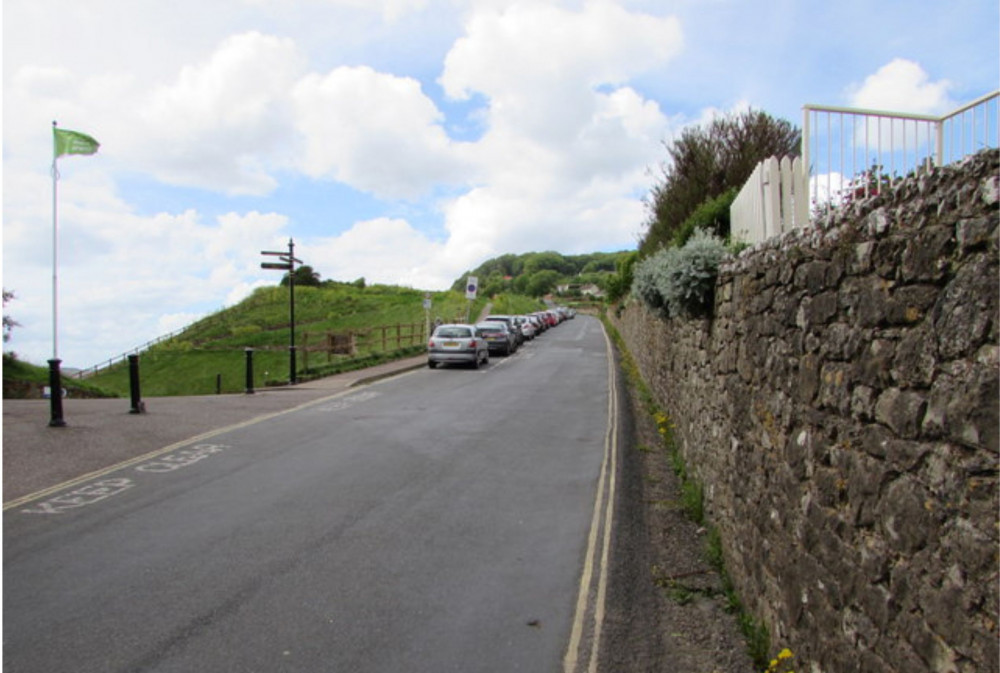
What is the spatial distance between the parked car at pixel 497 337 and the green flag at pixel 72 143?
703 inches

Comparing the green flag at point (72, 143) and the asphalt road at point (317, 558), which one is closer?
the asphalt road at point (317, 558)

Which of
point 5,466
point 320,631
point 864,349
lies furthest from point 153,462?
point 864,349

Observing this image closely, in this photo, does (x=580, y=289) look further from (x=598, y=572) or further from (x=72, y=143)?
(x=598, y=572)

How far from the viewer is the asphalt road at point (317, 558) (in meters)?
Result: 4.52

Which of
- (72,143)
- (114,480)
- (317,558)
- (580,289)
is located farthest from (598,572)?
(580,289)

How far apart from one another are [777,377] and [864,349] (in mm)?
1507

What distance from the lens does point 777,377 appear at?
4543mm

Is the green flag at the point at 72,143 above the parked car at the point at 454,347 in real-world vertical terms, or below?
above

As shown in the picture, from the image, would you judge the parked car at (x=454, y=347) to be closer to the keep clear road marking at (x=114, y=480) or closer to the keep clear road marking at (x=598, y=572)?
the keep clear road marking at (x=114, y=480)

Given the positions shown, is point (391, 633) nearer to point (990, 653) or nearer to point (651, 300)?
point (990, 653)

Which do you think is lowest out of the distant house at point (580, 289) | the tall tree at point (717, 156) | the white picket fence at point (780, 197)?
the white picket fence at point (780, 197)

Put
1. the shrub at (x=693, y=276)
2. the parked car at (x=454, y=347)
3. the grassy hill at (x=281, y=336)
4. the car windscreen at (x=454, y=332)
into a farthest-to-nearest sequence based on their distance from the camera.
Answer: the grassy hill at (x=281, y=336) < the car windscreen at (x=454, y=332) < the parked car at (x=454, y=347) < the shrub at (x=693, y=276)

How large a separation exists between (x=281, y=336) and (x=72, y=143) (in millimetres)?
48083

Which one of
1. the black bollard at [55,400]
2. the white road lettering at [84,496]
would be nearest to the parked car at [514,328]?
the black bollard at [55,400]
